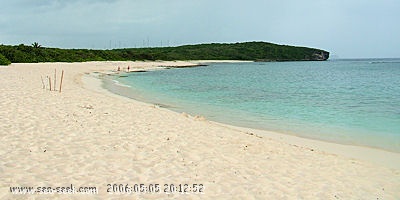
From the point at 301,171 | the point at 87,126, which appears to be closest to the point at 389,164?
Result: the point at 301,171

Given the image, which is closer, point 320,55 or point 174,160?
point 174,160

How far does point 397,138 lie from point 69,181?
11.7 metres

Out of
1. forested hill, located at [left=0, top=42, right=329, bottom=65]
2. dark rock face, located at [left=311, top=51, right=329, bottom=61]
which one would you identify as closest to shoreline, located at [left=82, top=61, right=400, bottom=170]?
forested hill, located at [left=0, top=42, right=329, bottom=65]

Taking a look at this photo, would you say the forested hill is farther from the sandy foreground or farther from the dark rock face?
the sandy foreground

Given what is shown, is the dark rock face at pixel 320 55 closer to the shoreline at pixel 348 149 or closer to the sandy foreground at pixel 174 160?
the shoreline at pixel 348 149

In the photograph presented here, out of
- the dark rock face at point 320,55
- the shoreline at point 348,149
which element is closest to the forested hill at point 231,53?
the dark rock face at point 320,55

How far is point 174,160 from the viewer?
762 cm

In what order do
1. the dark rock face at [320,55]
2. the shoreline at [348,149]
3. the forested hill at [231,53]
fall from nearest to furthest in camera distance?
the shoreline at [348,149] < the forested hill at [231,53] < the dark rock face at [320,55]

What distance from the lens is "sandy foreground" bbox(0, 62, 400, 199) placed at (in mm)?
6094

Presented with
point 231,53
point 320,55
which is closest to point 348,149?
point 231,53

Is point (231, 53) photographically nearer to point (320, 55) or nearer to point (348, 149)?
point (320, 55)

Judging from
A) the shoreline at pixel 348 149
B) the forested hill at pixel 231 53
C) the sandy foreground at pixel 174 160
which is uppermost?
the forested hill at pixel 231 53

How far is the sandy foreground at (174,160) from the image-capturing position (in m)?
6.09

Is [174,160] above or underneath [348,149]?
above
